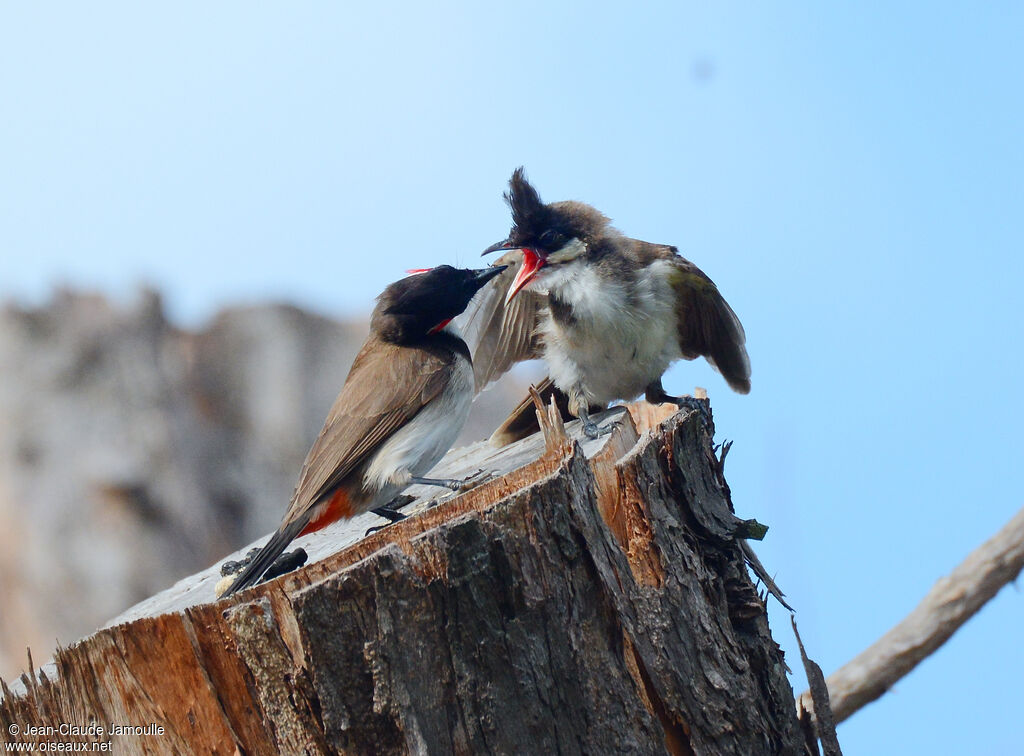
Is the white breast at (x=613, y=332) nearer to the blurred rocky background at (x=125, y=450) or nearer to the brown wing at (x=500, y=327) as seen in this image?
the brown wing at (x=500, y=327)

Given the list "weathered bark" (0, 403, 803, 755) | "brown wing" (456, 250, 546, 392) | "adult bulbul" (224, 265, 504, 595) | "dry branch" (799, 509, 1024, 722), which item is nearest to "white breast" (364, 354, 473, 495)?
"adult bulbul" (224, 265, 504, 595)

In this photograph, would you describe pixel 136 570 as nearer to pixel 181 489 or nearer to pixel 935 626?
pixel 181 489

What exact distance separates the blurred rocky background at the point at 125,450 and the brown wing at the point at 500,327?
13.0 ft

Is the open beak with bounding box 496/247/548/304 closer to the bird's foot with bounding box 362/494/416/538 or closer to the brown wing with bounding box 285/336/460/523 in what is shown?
the brown wing with bounding box 285/336/460/523

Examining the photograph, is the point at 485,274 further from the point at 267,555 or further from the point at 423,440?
the point at 267,555

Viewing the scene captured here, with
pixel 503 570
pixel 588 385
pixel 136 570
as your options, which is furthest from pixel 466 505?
pixel 136 570

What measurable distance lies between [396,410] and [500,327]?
103cm

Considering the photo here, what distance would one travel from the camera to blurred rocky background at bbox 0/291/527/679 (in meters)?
7.84

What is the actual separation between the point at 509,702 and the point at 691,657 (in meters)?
0.48

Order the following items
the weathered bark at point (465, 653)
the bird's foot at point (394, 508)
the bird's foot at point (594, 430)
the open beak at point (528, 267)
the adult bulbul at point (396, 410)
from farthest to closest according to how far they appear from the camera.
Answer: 1. the open beak at point (528, 267)
2. the bird's foot at point (394, 508)
3. the adult bulbul at point (396, 410)
4. the bird's foot at point (594, 430)
5. the weathered bark at point (465, 653)

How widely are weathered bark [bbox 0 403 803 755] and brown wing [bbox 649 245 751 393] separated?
194 centimetres

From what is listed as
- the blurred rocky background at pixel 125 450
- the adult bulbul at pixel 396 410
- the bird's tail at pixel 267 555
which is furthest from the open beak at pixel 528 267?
the blurred rocky background at pixel 125 450

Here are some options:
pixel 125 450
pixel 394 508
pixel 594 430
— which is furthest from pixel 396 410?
pixel 125 450

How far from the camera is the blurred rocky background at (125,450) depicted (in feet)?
25.7
